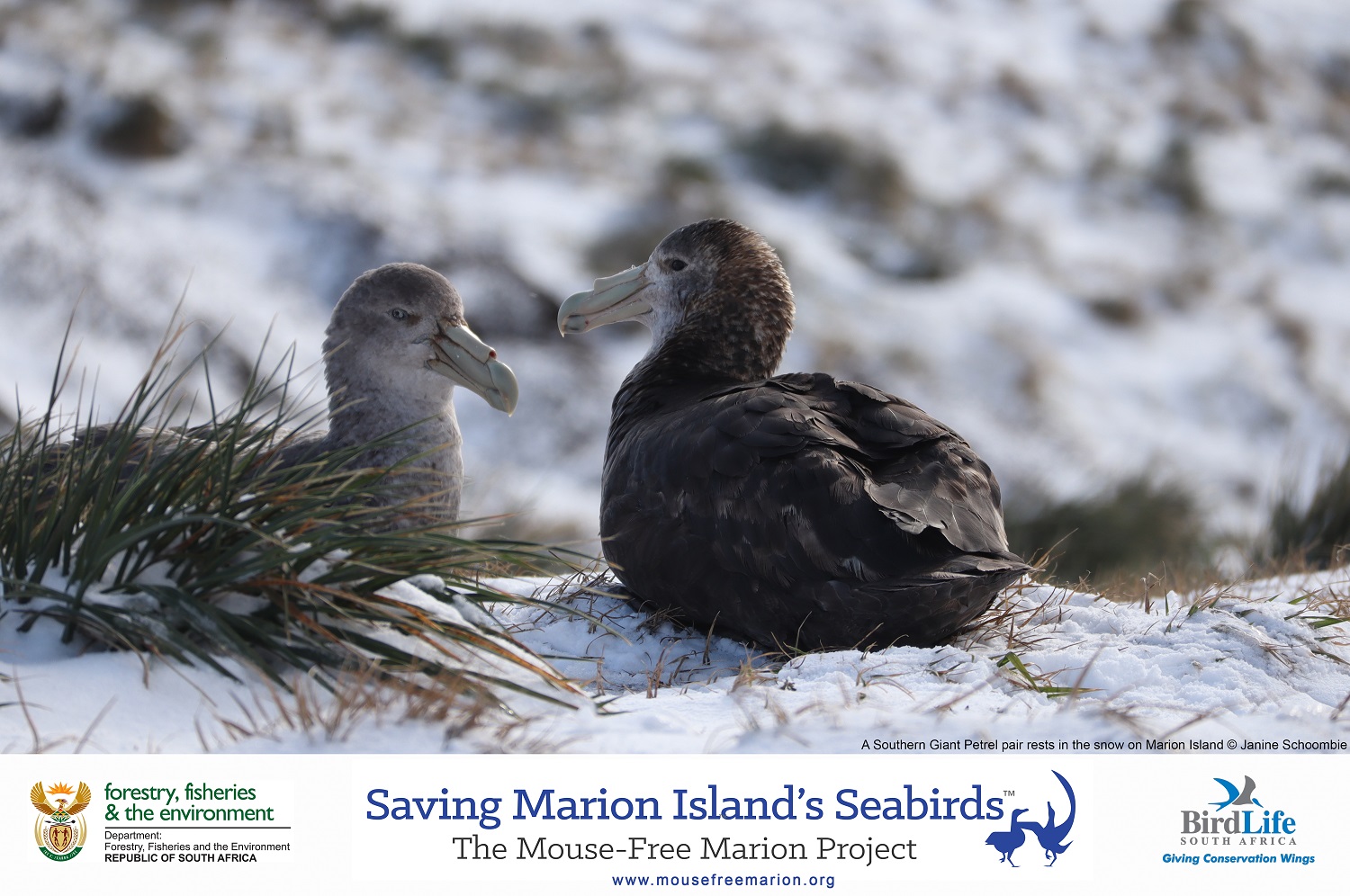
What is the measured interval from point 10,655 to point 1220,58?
22.7 m

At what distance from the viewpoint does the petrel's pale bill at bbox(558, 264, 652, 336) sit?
200 inches

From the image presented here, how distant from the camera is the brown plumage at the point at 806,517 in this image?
10.8ft

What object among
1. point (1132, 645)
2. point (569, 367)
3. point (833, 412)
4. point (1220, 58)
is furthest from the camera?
point (1220, 58)

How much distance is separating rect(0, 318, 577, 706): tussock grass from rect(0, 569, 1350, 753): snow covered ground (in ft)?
0.29

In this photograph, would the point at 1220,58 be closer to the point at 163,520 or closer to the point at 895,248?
the point at 895,248

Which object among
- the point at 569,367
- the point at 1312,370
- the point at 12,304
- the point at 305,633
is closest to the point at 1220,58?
the point at 1312,370
